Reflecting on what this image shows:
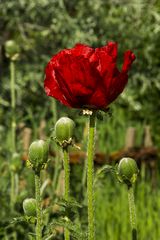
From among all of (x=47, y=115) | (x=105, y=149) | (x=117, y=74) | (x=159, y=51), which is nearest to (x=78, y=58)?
(x=117, y=74)

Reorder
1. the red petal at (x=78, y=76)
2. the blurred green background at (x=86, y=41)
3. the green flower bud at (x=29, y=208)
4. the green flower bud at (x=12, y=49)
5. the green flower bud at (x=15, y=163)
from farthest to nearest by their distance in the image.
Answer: the blurred green background at (x=86, y=41) → the green flower bud at (x=12, y=49) → the green flower bud at (x=15, y=163) → the green flower bud at (x=29, y=208) → the red petal at (x=78, y=76)

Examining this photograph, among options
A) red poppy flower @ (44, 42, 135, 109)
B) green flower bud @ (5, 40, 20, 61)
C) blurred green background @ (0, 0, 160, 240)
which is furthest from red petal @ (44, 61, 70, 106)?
blurred green background @ (0, 0, 160, 240)

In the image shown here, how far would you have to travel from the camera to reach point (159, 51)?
239 inches

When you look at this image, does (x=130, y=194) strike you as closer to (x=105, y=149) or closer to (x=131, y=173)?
(x=131, y=173)

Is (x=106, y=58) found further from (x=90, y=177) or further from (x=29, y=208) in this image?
(x=29, y=208)

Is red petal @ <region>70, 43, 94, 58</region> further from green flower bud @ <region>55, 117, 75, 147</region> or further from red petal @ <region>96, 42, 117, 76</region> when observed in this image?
green flower bud @ <region>55, 117, 75, 147</region>

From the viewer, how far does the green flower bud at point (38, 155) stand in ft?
4.04

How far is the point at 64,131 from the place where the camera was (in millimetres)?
1277

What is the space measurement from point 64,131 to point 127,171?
142 millimetres

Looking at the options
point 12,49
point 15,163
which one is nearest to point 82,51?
point 15,163

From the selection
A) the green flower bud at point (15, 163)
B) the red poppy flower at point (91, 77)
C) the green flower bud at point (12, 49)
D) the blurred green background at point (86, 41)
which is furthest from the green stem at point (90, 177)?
the blurred green background at point (86, 41)

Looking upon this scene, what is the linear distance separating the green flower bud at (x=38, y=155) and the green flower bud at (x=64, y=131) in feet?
0.15

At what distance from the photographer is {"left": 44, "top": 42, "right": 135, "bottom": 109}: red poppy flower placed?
3.86 feet

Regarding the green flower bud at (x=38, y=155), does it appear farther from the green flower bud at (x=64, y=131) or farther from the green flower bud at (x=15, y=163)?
the green flower bud at (x=15, y=163)
